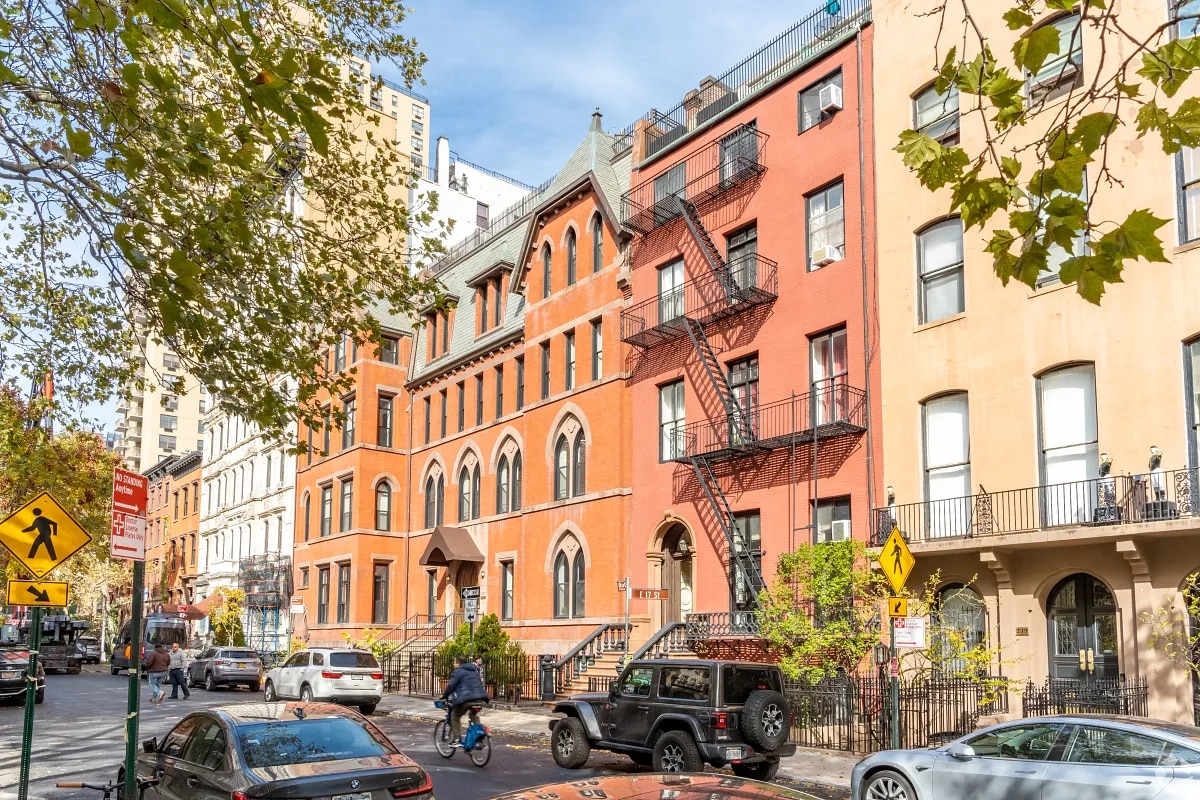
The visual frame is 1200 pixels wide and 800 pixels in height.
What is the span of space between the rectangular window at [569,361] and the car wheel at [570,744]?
17.4 metres

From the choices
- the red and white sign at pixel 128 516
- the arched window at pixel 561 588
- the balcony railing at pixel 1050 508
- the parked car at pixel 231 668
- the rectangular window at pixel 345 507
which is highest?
the rectangular window at pixel 345 507

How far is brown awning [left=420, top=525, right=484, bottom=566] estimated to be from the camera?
37.3 m

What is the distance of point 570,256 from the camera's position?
34.2 meters

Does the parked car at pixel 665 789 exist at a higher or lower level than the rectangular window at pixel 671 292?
lower

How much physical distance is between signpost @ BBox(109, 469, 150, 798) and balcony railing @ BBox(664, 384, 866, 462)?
1565 cm

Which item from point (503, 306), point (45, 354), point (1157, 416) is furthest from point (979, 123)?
point (503, 306)

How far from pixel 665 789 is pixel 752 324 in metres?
23.5

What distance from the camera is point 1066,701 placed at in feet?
60.2

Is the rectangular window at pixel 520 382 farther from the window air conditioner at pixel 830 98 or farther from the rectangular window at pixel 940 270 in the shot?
the rectangular window at pixel 940 270

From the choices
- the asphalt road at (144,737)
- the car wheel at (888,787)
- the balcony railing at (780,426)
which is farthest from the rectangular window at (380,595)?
the car wheel at (888,787)

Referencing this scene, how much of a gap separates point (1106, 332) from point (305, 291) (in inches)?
560

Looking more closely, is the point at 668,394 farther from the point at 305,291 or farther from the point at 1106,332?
the point at 305,291

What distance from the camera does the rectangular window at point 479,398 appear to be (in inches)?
1559

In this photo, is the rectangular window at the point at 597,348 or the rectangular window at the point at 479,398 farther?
the rectangular window at the point at 479,398
